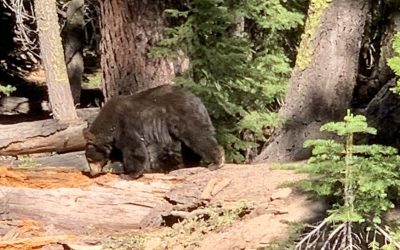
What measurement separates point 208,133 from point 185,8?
303 cm

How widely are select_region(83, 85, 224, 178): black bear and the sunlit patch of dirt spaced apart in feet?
1.18

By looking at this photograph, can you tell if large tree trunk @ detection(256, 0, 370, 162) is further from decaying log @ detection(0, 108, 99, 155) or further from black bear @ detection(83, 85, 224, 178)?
decaying log @ detection(0, 108, 99, 155)

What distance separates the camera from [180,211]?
21.8 ft

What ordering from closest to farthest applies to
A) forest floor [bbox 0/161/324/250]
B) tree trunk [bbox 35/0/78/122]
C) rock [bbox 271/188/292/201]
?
forest floor [bbox 0/161/324/250] < rock [bbox 271/188/292/201] < tree trunk [bbox 35/0/78/122]

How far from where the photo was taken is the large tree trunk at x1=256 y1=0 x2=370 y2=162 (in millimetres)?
8820

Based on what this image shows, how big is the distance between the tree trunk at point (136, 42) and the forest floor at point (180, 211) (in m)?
2.55

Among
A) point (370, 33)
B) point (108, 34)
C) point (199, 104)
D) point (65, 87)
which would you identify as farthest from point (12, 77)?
point (199, 104)

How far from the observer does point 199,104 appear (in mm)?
7836

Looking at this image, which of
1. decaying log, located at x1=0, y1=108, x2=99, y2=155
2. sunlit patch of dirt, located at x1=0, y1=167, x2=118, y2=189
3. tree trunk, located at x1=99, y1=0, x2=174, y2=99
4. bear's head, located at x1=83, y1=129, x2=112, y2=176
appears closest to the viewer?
sunlit patch of dirt, located at x1=0, y1=167, x2=118, y2=189

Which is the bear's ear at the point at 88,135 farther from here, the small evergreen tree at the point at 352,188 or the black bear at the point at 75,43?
the black bear at the point at 75,43

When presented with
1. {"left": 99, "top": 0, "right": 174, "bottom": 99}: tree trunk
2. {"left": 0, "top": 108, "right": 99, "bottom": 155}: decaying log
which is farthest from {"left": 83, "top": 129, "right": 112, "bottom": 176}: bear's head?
{"left": 99, "top": 0, "right": 174, "bottom": 99}: tree trunk

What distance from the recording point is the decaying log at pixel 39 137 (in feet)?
28.2

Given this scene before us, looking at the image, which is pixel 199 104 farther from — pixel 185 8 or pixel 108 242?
pixel 185 8

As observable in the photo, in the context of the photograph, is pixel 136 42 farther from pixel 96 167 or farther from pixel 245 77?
pixel 96 167
